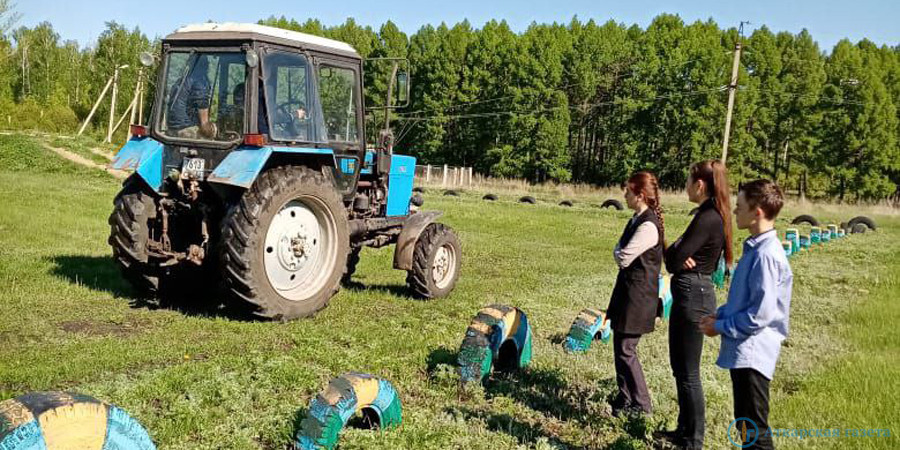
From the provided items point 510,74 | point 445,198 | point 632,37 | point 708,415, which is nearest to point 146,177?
point 708,415

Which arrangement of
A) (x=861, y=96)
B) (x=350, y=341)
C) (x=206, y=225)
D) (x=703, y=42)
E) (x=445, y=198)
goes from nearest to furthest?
(x=350, y=341)
(x=206, y=225)
(x=445, y=198)
(x=861, y=96)
(x=703, y=42)

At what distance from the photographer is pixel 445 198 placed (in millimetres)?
26688

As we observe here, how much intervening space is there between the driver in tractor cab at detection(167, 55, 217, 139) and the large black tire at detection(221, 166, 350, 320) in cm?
99

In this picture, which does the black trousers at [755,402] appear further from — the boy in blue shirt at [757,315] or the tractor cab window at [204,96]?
the tractor cab window at [204,96]

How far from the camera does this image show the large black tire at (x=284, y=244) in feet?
21.7

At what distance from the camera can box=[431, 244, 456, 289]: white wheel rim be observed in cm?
898

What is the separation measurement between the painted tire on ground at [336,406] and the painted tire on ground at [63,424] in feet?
3.75

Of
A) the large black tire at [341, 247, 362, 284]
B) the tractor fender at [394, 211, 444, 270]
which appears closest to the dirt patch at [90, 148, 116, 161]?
the large black tire at [341, 247, 362, 284]

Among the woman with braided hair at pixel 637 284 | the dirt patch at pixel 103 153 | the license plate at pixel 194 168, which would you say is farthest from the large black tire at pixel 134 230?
the dirt patch at pixel 103 153

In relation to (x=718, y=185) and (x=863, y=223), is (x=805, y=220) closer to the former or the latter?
(x=863, y=223)

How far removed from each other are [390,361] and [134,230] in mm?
2836

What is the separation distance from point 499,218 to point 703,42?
37.0 m

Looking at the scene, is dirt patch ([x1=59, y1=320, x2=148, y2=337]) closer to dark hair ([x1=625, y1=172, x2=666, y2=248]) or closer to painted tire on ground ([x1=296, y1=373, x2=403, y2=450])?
painted tire on ground ([x1=296, y1=373, x2=403, y2=450])

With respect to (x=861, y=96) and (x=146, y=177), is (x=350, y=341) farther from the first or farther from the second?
(x=861, y=96)
